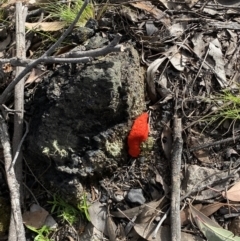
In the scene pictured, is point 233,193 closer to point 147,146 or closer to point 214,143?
point 214,143

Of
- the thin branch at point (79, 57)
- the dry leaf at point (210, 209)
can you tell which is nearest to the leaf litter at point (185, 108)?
the dry leaf at point (210, 209)

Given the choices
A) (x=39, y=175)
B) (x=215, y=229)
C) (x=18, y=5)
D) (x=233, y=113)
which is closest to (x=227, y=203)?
(x=215, y=229)

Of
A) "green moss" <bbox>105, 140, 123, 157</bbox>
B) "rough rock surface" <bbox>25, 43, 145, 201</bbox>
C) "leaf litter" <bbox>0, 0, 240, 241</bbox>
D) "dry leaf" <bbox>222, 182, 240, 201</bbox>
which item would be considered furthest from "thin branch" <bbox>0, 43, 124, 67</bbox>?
"dry leaf" <bbox>222, 182, 240, 201</bbox>

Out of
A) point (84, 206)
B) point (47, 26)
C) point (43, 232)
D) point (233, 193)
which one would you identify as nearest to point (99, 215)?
point (84, 206)

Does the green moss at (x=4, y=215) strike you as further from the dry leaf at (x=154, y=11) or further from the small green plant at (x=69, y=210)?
the dry leaf at (x=154, y=11)

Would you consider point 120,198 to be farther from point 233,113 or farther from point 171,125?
point 233,113
